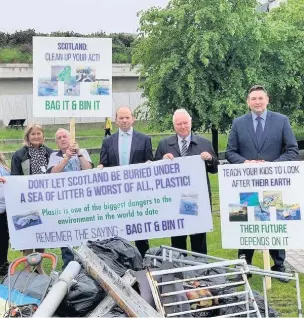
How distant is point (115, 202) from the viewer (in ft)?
22.2

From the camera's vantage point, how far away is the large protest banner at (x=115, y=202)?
22.0 ft

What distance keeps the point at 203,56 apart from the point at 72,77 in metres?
13.6

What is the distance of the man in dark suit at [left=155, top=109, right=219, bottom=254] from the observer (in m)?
6.68

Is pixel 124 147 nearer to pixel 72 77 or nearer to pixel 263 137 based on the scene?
pixel 72 77

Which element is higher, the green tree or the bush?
the bush

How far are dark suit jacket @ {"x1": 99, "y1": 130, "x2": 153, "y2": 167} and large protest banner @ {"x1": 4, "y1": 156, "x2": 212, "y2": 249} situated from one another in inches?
12.7

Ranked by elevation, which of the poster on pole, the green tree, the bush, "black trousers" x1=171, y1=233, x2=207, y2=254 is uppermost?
the bush

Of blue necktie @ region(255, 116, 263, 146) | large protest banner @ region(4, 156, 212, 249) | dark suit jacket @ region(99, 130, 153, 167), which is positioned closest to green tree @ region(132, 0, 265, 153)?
dark suit jacket @ region(99, 130, 153, 167)

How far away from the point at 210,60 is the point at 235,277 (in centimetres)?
1655

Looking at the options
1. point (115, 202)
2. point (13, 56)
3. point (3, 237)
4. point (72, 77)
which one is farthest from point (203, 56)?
point (13, 56)

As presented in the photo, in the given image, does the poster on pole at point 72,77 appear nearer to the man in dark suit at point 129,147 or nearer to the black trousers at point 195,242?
the man in dark suit at point 129,147

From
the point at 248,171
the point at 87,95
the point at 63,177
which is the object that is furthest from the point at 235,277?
the point at 87,95

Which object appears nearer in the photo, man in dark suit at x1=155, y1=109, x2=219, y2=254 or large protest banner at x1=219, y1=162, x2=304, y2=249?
large protest banner at x1=219, y1=162, x2=304, y2=249

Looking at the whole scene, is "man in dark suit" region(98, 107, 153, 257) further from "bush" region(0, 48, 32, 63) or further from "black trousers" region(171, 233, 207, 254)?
"bush" region(0, 48, 32, 63)
